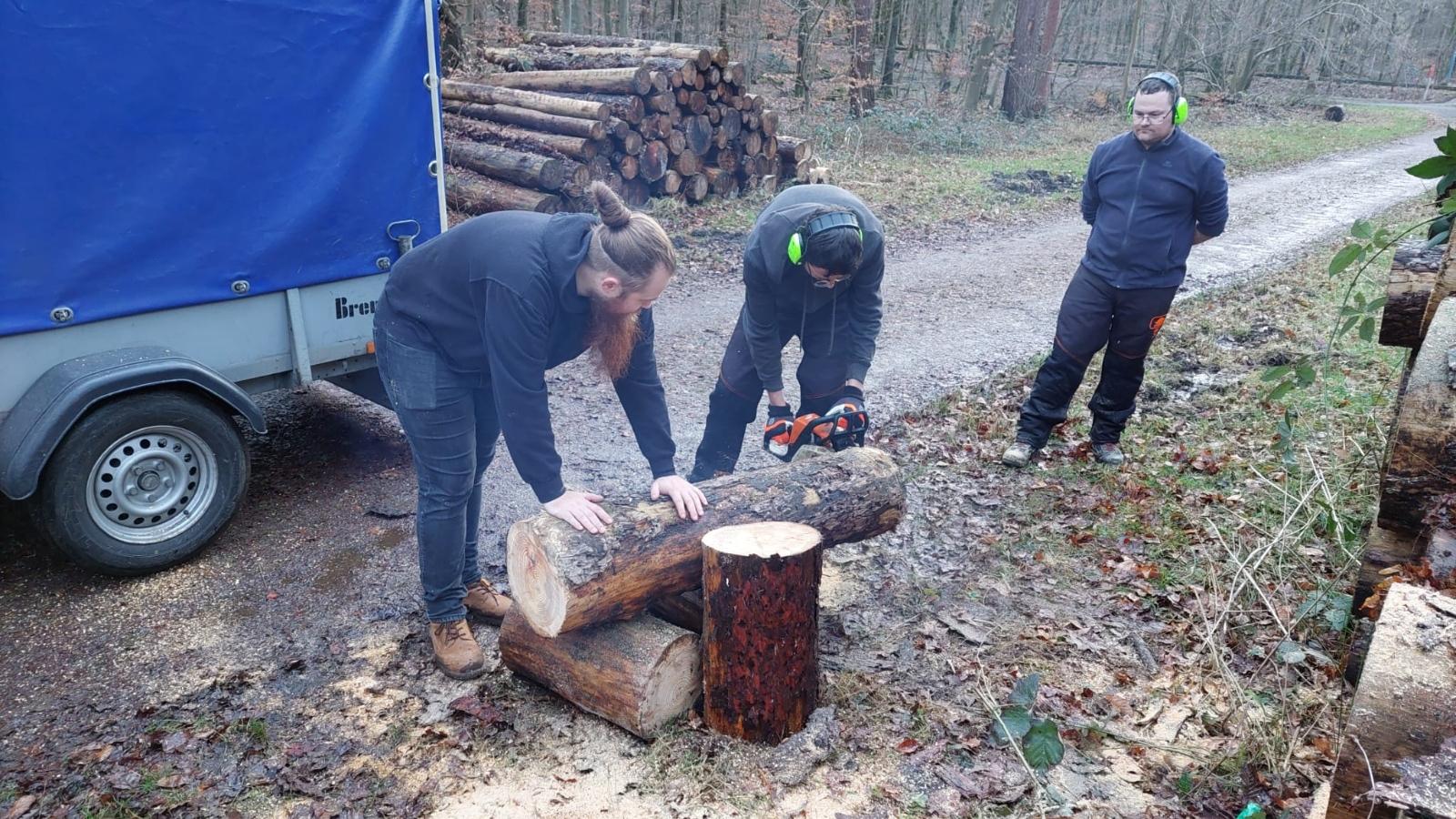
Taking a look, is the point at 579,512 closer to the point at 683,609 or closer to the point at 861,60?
the point at 683,609

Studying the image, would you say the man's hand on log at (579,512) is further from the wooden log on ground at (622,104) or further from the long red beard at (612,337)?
the wooden log on ground at (622,104)

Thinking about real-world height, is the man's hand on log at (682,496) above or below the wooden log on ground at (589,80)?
below

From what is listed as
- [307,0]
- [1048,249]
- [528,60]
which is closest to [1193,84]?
[1048,249]

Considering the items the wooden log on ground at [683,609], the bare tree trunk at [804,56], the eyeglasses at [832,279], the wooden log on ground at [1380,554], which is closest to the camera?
the wooden log on ground at [1380,554]

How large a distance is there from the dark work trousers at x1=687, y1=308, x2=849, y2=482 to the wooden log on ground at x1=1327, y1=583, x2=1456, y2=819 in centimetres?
289

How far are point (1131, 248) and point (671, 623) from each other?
3.28 meters

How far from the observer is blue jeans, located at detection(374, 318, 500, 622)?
3.33 metres

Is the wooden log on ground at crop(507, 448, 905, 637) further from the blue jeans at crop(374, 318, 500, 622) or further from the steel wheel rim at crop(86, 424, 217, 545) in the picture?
the steel wheel rim at crop(86, 424, 217, 545)

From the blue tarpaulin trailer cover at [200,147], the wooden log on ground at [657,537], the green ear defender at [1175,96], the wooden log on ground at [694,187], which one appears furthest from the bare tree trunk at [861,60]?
the wooden log on ground at [657,537]

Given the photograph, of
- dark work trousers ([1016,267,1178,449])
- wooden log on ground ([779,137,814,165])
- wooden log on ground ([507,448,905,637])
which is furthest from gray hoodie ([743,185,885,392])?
wooden log on ground ([779,137,814,165])

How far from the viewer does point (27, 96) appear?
3582 millimetres

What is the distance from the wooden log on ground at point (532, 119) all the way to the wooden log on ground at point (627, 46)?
1.54 meters

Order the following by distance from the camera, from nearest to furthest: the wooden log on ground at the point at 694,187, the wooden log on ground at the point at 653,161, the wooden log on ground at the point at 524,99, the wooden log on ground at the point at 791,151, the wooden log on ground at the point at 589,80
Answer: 1. the wooden log on ground at the point at 524,99
2. the wooden log on ground at the point at 589,80
3. the wooden log on ground at the point at 653,161
4. the wooden log on ground at the point at 694,187
5. the wooden log on ground at the point at 791,151

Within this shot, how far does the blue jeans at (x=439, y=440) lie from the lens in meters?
3.33
